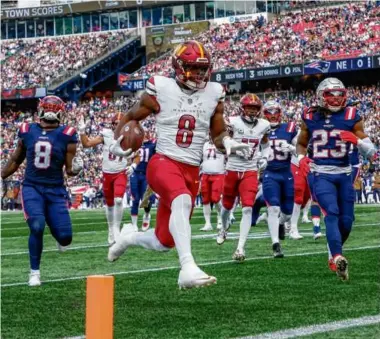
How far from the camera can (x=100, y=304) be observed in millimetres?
3586

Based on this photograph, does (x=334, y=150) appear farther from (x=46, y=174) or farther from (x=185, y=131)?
(x=46, y=174)

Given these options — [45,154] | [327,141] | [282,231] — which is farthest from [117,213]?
[327,141]

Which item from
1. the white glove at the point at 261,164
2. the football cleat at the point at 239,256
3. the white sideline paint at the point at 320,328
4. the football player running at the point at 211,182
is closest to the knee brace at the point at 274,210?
the white glove at the point at 261,164

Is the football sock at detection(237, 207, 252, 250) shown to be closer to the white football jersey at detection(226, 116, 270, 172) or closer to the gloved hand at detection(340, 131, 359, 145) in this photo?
the white football jersey at detection(226, 116, 270, 172)

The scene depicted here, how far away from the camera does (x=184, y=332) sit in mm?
5957

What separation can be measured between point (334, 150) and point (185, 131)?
212cm

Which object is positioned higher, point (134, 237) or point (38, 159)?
point (38, 159)

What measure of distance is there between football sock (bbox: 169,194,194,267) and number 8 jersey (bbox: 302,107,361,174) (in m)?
2.36

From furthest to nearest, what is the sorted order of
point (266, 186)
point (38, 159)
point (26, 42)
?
point (26, 42) < point (266, 186) < point (38, 159)

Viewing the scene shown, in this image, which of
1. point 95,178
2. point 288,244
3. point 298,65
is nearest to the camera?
point 288,244

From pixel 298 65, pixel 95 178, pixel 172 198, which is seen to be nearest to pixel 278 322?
pixel 172 198

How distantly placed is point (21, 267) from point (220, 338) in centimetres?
523

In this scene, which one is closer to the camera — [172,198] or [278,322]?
[278,322]

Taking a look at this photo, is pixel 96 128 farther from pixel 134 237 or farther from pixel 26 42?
pixel 134 237
